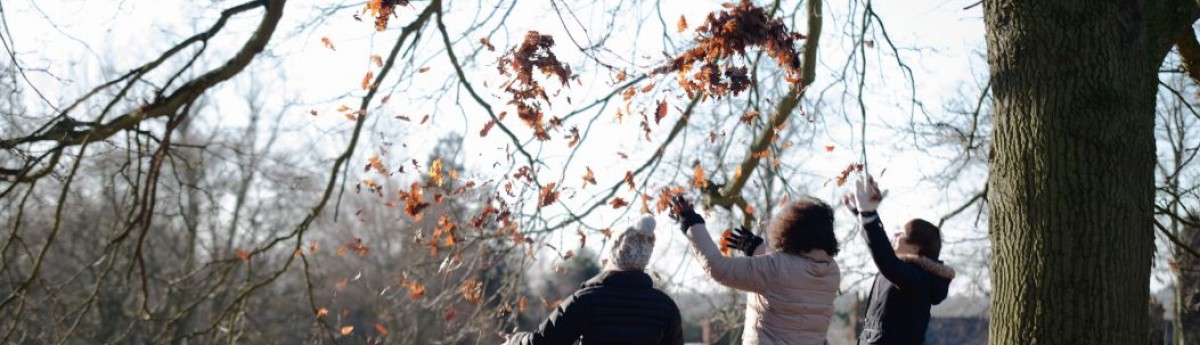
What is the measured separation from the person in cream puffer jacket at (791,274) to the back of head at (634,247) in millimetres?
229

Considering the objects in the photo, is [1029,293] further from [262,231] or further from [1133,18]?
[262,231]

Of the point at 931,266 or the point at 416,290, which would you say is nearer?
the point at 931,266

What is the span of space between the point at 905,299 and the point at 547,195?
9.48ft

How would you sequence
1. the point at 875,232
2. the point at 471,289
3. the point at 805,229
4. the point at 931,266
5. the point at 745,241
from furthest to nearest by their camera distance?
1. the point at 471,289
2. the point at 745,241
3. the point at 931,266
4. the point at 875,232
5. the point at 805,229

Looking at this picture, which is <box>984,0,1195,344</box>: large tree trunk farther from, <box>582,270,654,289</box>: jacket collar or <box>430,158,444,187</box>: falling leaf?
<box>430,158,444,187</box>: falling leaf

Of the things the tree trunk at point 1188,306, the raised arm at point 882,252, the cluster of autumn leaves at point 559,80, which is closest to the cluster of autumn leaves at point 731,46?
the cluster of autumn leaves at point 559,80

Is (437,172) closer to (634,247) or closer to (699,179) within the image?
(699,179)

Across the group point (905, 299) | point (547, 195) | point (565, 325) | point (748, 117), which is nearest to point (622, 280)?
point (565, 325)

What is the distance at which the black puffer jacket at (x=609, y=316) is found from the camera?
15.1ft

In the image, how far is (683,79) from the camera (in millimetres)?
7195

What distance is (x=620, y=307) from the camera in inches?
182

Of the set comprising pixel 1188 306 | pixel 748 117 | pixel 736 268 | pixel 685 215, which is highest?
pixel 1188 306

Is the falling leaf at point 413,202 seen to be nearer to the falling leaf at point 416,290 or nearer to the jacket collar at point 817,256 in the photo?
the falling leaf at point 416,290

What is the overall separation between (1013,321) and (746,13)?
238 cm
